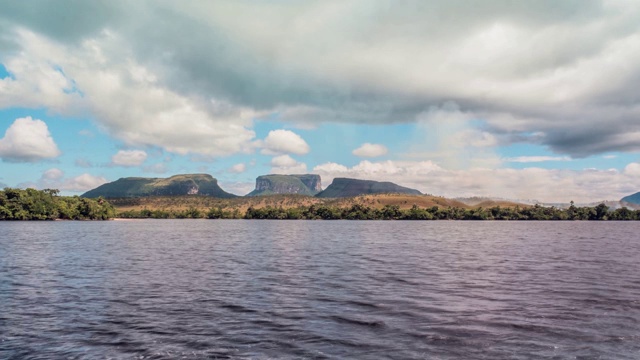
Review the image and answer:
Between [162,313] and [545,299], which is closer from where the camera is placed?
[162,313]

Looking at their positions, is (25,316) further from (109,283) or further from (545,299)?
(545,299)

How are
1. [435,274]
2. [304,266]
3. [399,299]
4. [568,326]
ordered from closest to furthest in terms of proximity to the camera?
[568,326]
[399,299]
[435,274]
[304,266]

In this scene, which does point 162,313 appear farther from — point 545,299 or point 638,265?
point 638,265

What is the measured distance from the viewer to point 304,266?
193 feet

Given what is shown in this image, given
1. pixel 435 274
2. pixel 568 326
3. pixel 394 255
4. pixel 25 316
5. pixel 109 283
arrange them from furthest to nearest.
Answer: pixel 394 255 → pixel 435 274 → pixel 109 283 → pixel 25 316 → pixel 568 326

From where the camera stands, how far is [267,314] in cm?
2998

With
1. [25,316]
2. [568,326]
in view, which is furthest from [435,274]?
[25,316]

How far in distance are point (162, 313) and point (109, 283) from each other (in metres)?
16.5

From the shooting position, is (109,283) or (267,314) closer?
(267,314)

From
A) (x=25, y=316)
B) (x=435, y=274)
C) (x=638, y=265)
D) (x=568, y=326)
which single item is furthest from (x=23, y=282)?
(x=638, y=265)

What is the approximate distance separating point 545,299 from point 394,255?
39941 mm

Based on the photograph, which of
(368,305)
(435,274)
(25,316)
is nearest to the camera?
(25,316)

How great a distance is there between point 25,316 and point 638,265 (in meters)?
71.9

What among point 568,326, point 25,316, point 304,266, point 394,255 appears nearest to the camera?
point 568,326
